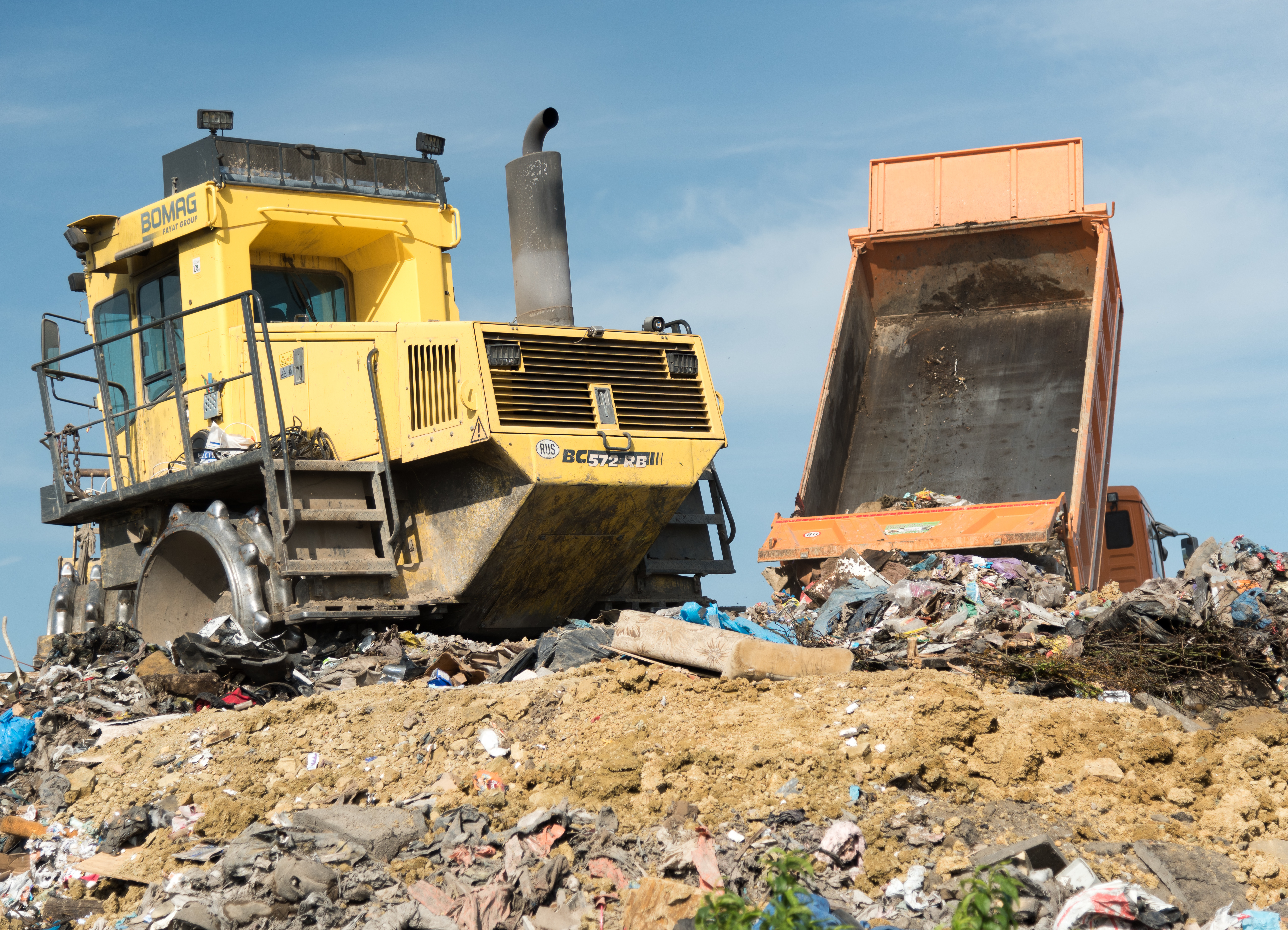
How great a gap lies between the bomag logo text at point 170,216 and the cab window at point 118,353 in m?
0.54

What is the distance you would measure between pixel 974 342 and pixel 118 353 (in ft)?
20.9

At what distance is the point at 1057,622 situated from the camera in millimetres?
7309

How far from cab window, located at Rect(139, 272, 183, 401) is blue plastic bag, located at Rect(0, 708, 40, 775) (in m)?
2.51

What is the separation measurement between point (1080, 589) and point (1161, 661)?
2.61 meters

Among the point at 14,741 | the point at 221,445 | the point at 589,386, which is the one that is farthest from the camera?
the point at 221,445

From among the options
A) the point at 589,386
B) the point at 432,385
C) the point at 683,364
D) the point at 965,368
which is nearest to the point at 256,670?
the point at 432,385

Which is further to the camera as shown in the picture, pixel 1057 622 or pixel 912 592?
pixel 912 592

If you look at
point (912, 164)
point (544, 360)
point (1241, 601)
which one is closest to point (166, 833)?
point (544, 360)

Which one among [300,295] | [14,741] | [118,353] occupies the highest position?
[300,295]

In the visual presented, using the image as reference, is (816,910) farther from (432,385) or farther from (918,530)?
(918,530)

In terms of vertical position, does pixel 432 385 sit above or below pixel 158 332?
below

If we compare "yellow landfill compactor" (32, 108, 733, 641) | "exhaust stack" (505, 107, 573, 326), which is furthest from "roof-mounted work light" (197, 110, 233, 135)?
"exhaust stack" (505, 107, 573, 326)

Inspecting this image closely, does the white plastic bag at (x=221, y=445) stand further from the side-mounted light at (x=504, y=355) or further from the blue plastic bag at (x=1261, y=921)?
the blue plastic bag at (x=1261, y=921)

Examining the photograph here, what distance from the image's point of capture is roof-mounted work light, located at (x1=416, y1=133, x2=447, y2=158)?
9312 mm
